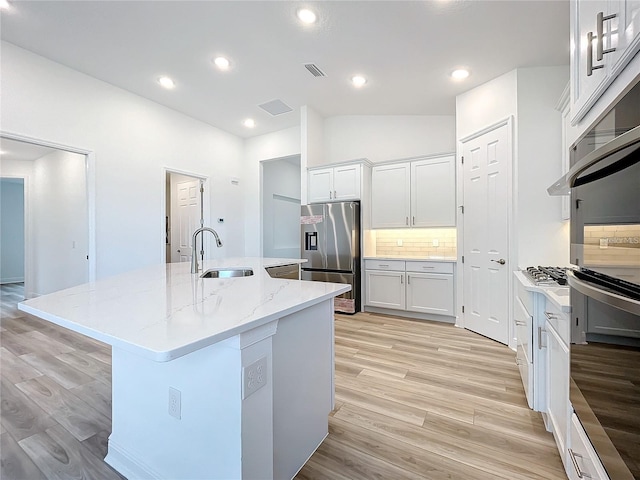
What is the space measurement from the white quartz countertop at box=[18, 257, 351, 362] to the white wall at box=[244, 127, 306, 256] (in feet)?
13.9

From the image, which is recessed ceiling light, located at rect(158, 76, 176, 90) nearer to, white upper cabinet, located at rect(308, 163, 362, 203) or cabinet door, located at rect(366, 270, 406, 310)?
white upper cabinet, located at rect(308, 163, 362, 203)

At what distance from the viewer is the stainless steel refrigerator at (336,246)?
429 centimetres

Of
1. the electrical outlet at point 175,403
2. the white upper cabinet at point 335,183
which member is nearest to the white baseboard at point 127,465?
the electrical outlet at point 175,403

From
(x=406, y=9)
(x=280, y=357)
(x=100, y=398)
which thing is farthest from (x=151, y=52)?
(x=280, y=357)

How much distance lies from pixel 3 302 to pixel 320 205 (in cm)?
591

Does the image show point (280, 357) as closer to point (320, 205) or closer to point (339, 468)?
point (339, 468)

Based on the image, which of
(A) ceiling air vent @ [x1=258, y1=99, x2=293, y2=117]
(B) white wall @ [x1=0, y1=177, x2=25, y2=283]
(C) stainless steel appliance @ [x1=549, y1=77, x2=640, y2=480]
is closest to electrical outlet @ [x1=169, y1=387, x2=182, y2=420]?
(C) stainless steel appliance @ [x1=549, y1=77, x2=640, y2=480]

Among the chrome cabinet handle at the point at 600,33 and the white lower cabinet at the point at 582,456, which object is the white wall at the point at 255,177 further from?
the white lower cabinet at the point at 582,456

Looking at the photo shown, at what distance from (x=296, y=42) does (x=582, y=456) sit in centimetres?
358

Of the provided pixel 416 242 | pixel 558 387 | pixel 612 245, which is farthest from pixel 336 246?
pixel 612 245

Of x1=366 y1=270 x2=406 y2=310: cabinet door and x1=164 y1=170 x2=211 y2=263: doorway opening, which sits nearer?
x1=366 y1=270 x2=406 y2=310: cabinet door

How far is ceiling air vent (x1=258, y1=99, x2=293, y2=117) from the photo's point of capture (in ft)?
14.5

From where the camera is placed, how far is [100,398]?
2066 millimetres

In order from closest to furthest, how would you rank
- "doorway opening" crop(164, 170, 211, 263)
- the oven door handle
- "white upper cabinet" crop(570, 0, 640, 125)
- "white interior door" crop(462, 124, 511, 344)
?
the oven door handle
"white upper cabinet" crop(570, 0, 640, 125)
"white interior door" crop(462, 124, 511, 344)
"doorway opening" crop(164, 170, 211, 263)
